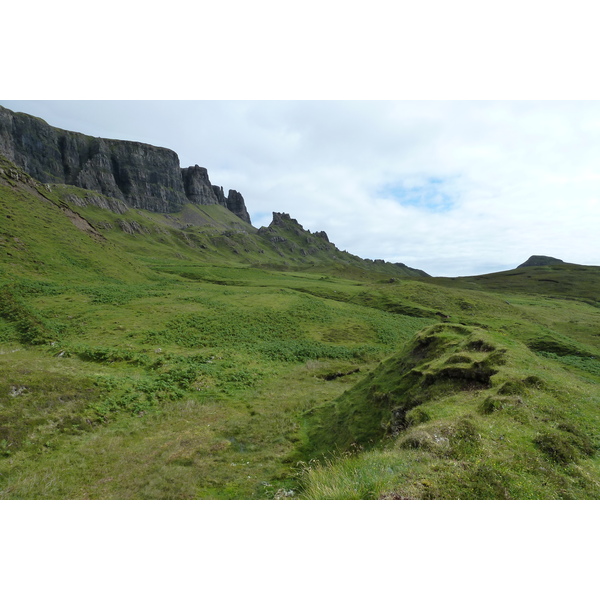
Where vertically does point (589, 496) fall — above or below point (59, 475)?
above

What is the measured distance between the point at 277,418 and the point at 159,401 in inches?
326

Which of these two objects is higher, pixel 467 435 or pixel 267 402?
pixel 467 435

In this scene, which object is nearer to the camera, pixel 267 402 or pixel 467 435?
pixel 467 435

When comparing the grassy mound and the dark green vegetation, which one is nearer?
the grassy mound

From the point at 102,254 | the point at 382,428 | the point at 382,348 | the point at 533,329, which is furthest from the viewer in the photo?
the point at 102,254

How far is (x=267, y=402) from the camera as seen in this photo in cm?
2311

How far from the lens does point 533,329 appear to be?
49125 mm

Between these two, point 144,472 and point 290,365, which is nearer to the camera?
point 144,472

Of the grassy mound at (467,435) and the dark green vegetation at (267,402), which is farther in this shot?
the dark green vegetation at (267,402)

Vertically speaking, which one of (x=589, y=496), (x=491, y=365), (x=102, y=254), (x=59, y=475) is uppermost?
(x=102, y=254)

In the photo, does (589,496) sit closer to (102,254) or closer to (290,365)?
(290,365)

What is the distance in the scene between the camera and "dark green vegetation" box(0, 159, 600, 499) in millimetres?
8516

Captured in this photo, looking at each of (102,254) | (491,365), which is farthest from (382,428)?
(102,254)

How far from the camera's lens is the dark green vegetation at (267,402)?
27.9 feet
